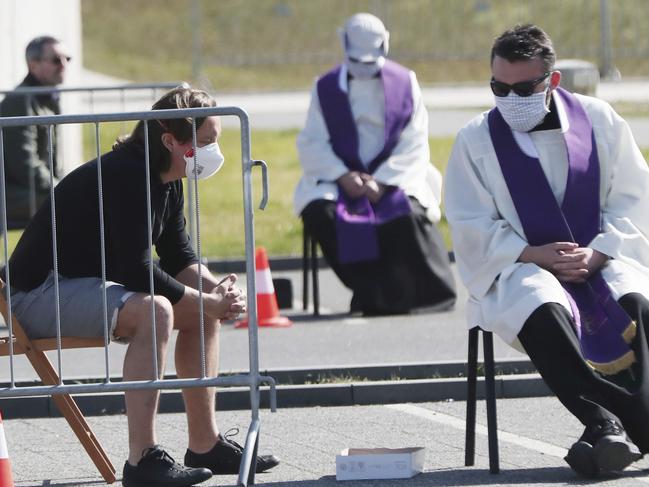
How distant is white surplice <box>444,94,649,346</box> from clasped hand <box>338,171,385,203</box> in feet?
12.8

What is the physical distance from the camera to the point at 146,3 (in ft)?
135

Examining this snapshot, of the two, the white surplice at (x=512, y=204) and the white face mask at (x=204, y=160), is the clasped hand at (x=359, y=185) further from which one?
the white face mask at (x=204, y=160)

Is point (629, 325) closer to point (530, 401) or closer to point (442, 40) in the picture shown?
point (530, 401)

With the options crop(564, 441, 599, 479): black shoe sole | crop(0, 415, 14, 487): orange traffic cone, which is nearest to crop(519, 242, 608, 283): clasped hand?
crop(564, 441, 599, 479): black shoe sole

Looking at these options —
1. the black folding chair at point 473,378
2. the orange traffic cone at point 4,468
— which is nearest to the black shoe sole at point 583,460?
the black folding chair at point 473,378

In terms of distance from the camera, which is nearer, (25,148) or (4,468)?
(4,468)

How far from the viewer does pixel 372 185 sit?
10648mm

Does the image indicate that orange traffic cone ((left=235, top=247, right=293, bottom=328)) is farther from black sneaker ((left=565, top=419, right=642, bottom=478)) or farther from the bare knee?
black sneaker ((left=565, top=419, right=642, bottom=478))

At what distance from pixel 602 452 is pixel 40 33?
12.2m

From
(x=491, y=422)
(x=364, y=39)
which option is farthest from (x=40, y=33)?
(x=491, y=422)

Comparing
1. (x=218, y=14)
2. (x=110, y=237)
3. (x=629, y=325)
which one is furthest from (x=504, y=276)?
(x=218, y=14)

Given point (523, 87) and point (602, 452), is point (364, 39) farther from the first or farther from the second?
point (602, 452)

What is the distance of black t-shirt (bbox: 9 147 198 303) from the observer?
603 centimetres

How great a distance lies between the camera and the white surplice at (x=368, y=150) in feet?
35.2
